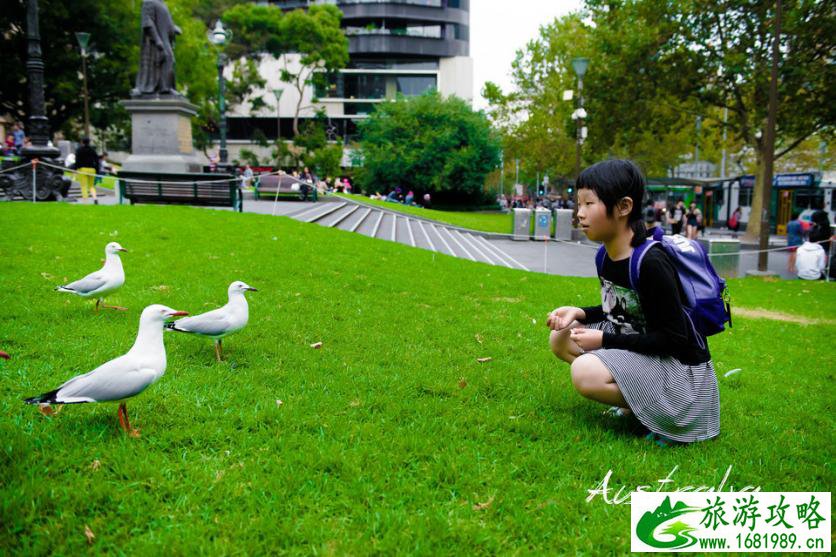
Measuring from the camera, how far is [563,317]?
12.0 feet

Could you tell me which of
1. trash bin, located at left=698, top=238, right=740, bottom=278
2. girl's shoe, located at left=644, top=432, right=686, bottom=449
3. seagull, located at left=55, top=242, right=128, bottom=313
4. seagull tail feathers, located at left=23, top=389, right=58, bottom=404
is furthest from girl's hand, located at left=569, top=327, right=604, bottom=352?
trash bin, located at left=698, top=238, right=740, bottom=278

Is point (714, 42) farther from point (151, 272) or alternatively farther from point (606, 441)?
point (606, 441)

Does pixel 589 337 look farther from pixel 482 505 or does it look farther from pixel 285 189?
pixel 285 189

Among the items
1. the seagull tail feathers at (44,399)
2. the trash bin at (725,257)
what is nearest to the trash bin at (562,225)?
the trash bin at (725,257)

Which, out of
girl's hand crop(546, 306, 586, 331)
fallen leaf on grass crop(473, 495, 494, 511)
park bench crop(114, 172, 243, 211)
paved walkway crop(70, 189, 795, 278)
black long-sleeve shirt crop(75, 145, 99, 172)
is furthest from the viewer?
black long-sleeve shirt crop(75, 145, 99, 172)

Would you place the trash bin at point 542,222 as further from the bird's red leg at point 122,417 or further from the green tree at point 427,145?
the bird's red leg at point 122,417

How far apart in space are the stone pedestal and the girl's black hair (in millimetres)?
16091

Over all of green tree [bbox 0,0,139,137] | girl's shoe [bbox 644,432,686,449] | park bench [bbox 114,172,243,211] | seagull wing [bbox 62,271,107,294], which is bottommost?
girl's shoe [bbox 644,432,686,449]

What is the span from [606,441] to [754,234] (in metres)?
24.2

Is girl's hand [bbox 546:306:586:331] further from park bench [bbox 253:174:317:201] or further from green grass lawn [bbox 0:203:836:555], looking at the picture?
park bench [bbox 253:174:317:201]

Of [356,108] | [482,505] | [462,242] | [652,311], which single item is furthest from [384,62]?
[482,505]

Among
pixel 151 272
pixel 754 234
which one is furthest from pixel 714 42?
pixel 151 272

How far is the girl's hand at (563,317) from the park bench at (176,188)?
13213 mm

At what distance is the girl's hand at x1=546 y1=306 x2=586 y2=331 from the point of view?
142 inches
